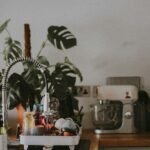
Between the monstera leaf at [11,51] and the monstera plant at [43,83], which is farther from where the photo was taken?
the monstera leaf at [11,51]

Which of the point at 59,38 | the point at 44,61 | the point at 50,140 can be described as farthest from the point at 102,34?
the point at 50,140

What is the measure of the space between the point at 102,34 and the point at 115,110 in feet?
2.34

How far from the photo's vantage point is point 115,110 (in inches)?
94.2

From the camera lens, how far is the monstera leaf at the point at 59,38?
2.52 m

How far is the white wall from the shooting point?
2768 mm

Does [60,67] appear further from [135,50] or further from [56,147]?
[56,147]

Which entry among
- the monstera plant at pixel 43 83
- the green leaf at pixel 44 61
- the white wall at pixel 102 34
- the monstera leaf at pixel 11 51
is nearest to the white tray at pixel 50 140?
the monstera plant at pixel 43 83

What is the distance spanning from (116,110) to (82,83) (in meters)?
0.49

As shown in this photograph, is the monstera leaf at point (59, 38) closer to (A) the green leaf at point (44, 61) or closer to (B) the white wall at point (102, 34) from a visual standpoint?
(A) the green leaf at point (44, 61)

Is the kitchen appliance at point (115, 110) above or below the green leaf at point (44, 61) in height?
below

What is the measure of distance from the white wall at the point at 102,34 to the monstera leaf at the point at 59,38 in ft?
0.90

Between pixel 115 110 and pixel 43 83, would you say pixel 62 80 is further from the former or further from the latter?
pixel 115 110

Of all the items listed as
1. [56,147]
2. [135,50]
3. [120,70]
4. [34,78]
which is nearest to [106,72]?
[120,70]

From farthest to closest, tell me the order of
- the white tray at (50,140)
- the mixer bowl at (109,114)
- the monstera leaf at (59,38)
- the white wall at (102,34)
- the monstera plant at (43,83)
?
the white wall at (102,34), the monstera leaf at (59,38), the mixer bowl at (109,114), the monstera plant at (43,83), the white tray at (50,140)
